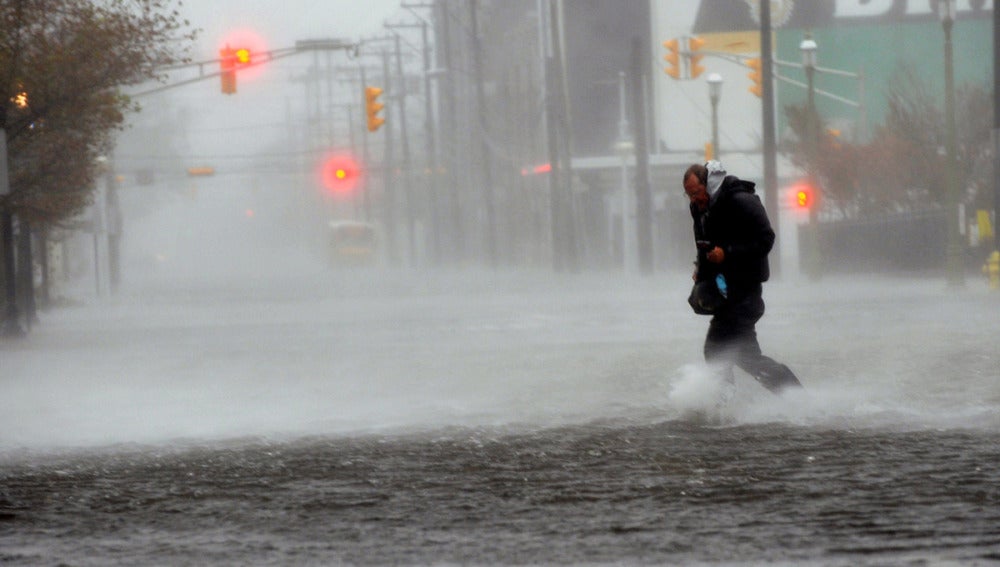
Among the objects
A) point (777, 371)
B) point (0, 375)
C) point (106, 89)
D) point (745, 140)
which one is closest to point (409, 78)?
point (745, 140)

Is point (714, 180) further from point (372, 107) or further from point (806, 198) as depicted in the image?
point (372, 107)

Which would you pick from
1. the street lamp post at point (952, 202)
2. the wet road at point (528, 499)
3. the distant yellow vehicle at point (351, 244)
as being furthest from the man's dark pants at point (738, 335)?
the distant yellow vehicle at point (351, 244)

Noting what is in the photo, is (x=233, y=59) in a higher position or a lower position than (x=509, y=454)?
higher

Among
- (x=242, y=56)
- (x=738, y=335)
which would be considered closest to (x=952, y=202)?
(x=242, y=56)

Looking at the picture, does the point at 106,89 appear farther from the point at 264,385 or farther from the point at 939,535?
the point at 939,535

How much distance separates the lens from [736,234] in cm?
1109

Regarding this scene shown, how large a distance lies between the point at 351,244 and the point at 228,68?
2585 inches

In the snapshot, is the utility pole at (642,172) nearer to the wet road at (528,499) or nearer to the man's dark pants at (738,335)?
the man's dark pants at (738,335)

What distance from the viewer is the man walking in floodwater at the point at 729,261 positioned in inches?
435

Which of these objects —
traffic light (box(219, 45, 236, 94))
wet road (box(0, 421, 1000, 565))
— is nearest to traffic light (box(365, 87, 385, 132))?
traffic light (box(219, 45, 236, 94))

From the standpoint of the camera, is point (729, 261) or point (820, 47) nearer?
point (729, 261)

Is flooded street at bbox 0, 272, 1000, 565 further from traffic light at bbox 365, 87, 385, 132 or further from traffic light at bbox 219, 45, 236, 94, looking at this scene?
traffic light at bbox 365, 87, 385, 132

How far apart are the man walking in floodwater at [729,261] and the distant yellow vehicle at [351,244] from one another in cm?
8906

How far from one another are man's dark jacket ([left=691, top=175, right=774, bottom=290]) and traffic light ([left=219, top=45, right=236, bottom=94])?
81.0 feet
